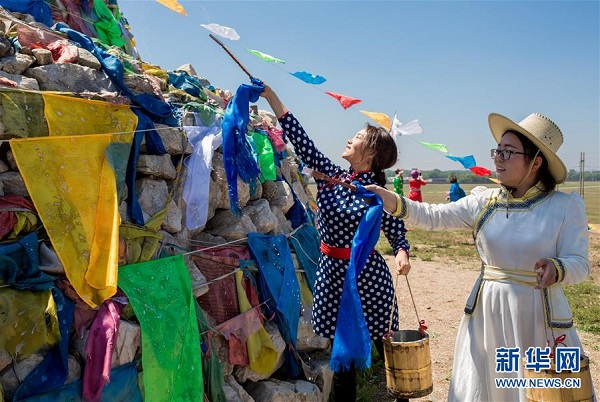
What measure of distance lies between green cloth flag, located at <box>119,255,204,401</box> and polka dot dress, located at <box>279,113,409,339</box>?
87 centimetres

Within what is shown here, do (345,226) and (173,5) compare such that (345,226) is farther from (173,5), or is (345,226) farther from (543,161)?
(173,5)

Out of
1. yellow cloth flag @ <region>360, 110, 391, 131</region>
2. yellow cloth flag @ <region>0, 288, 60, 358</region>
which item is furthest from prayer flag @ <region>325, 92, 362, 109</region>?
yellow cloth flag @ <region>0, 288, 60, 358</region>

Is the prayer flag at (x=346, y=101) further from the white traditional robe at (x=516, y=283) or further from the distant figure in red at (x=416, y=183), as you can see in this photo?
the distant figure in red at (x=416, y=183)

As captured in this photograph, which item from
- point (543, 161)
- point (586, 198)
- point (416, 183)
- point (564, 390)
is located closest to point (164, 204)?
point (543, 161)

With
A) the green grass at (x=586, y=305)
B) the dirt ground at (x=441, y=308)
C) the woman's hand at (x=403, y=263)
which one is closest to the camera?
the woman's hand at (x=403, y=263)

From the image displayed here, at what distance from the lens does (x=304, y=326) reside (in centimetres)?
489

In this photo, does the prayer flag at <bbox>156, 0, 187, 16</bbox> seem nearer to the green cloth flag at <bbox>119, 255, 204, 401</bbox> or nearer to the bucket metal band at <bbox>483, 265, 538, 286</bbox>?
the green cloth flag at <bbox>119, 255, 204, 401</bbox>

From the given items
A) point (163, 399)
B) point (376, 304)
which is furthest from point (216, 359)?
point (376, 304)

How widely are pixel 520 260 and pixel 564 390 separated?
2.07 ft

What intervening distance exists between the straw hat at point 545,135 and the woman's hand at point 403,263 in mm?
1009

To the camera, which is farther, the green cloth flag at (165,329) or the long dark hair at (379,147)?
the long dark hair at (379,147)

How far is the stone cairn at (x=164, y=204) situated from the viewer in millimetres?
3238

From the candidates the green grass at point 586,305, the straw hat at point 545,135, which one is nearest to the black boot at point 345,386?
the straw hat at point 545,135

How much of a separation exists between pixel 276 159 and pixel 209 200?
1.43 metres
